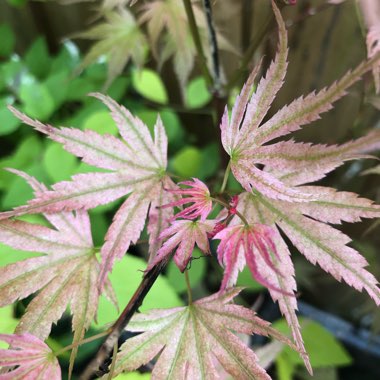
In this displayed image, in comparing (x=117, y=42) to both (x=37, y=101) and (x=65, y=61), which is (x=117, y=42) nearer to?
(x=37, y=101)

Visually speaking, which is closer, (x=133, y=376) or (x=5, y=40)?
(x=133, y=376)

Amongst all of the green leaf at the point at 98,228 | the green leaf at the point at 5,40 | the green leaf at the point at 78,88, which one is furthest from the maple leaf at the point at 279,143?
the green leaf at the point at 5,40

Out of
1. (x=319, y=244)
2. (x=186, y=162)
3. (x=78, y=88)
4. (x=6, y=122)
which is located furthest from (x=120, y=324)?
(x=78, y=88)

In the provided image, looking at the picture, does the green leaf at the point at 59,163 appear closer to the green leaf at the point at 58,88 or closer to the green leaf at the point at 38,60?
the green leaf at the point at 58,88

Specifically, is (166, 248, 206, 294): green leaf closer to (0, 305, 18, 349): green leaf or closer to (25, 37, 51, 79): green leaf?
(0, 305, 18, 349): green leaf

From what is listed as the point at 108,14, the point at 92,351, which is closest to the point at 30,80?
the point at 108,14

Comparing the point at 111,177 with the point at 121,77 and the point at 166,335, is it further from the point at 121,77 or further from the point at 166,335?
the point at 121,77

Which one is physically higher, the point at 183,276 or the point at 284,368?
the point at 183,276
